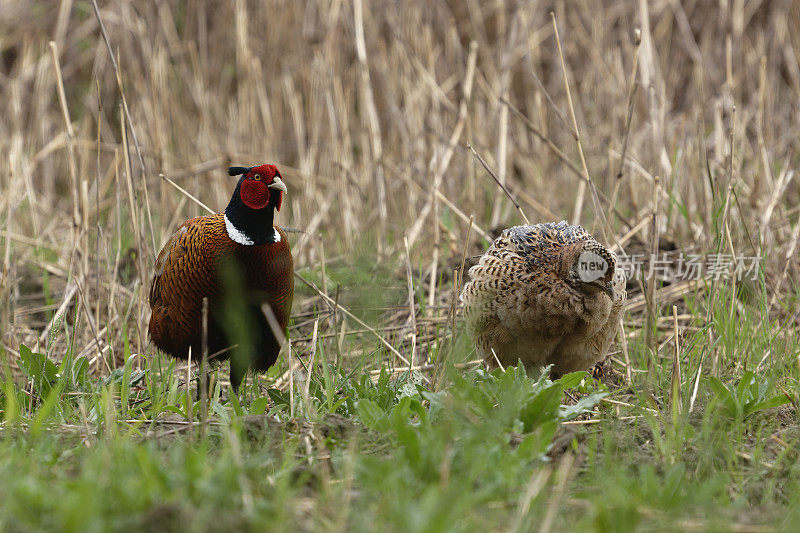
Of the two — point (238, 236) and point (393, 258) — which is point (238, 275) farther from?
point (393, 258)

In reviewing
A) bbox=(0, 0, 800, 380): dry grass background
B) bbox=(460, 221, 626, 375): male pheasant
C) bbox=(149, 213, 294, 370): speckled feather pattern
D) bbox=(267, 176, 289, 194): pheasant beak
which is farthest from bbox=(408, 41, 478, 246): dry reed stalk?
bbox=(267, 176, 289, 194): pheasant beak

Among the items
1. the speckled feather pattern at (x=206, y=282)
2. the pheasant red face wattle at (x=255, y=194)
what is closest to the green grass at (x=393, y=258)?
the speckled feather pattern at (x=206, y=282)

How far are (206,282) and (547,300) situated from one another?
148cm

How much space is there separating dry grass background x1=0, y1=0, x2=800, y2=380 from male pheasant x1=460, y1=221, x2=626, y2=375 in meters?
0.61

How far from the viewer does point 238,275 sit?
11.6 feet

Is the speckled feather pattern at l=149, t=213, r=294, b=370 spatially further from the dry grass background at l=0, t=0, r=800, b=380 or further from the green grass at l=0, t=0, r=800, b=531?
the dry grass background at l=0, t=0, r=800, b=380

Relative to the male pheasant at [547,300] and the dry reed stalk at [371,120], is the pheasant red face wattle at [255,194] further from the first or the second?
the dry reed stalk at [371,120]

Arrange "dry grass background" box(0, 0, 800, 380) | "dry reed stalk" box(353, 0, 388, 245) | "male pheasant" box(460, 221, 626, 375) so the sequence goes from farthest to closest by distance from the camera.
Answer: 1. "dry reed stalk" box(353, 0, 388, 245)
2. "dry grass background" box(0, 0, 800, 380)
3. "male pheasant" box(460, 221, 626, 375)

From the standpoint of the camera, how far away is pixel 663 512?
211 centimetres

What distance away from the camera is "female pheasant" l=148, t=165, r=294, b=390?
353 centimetres

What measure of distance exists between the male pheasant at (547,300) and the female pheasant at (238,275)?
92cm

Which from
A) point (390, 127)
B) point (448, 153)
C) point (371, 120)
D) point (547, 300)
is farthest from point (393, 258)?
point (547, 300)

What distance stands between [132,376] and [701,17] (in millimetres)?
6380

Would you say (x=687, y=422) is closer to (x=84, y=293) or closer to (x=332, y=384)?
(x=332, y=384)
